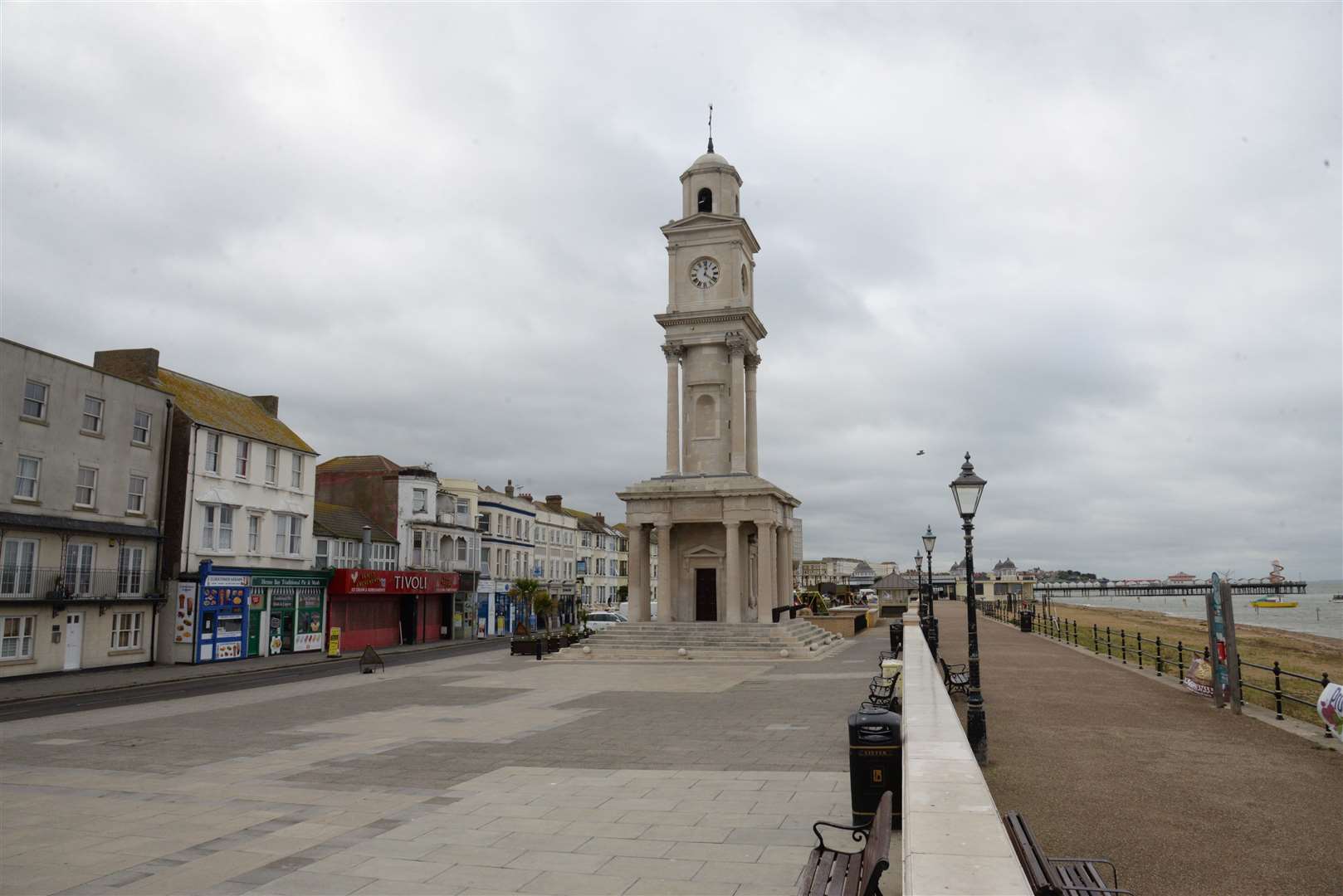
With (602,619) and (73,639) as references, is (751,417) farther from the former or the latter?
(73,639)

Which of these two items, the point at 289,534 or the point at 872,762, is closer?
the point at 872,762

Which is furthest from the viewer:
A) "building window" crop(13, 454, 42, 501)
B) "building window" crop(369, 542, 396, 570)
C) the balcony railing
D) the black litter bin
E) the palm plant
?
the palm plant

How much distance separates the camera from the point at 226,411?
4209 cm

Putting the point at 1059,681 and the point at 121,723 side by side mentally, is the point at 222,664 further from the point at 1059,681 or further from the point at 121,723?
the point at 1059,681

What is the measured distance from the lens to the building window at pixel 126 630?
34750 millimetres

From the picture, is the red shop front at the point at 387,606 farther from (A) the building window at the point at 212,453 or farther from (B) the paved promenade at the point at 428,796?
(B) the paved promenade at the point at 428,796

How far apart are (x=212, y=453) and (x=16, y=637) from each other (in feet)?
34.7

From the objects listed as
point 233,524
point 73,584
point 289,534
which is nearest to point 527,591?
point 289,534

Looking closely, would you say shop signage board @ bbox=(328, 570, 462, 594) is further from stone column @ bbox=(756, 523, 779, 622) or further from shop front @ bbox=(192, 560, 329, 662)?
stone column @ bbox=(756, 523, 779, 622)

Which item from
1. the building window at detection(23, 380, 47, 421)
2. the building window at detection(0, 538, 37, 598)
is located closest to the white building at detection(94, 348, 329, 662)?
the building window at detection(23, 380, 47, 421)

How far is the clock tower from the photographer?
40781mm

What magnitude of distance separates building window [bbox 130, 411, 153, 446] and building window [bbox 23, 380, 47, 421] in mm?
3766

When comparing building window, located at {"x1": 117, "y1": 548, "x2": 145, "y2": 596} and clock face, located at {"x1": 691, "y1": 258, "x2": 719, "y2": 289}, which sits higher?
clock face, located at {"x1": 691, "y1": 258, "x2": 719, "y2": 289}

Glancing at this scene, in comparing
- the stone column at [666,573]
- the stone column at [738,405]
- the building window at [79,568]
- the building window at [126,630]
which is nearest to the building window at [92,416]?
the building window at [79,568]
